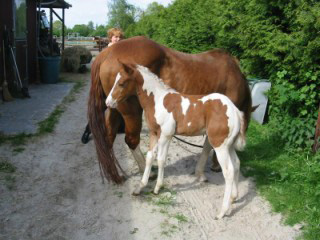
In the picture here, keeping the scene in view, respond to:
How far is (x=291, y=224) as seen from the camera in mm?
3291

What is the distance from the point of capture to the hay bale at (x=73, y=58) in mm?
13914

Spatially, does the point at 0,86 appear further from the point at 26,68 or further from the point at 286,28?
the point at 286,28

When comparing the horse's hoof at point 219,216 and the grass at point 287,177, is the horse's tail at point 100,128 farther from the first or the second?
the grass at point 287,177

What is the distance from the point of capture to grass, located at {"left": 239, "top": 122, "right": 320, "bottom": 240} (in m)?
3.39

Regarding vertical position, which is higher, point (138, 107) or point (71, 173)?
point (138, 107)

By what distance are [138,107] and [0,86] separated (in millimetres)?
5650

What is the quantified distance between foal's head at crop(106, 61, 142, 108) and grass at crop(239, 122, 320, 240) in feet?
6.65

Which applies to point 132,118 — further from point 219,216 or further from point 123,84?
point 219,216

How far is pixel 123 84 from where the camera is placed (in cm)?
344

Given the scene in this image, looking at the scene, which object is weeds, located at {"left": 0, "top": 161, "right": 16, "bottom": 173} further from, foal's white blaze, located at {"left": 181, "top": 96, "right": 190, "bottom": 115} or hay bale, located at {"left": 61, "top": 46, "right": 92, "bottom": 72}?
hay bale, located at {"left": 61, "top": 46, "right": 92, "bottom": 72}

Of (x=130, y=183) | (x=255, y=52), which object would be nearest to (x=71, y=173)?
(x=130, y=183)

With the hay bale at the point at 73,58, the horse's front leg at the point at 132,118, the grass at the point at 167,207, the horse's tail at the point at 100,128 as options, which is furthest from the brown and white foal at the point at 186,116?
the hay bale at the point at 73,58

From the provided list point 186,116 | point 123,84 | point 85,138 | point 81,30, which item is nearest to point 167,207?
point 186,116

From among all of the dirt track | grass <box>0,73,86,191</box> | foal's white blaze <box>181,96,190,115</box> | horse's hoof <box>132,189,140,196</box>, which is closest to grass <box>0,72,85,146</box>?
grass <box>0,73,86,191</box>
